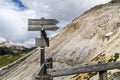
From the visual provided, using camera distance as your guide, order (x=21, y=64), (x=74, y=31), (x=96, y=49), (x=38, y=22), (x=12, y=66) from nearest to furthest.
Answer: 1. (x=38, y=22)
2. (x=96, y=49)
3. (x=74, y=31)
4. (x=21, y=64)
5. (x=12, y=66)

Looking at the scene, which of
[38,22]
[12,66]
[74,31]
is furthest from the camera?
[12,66]

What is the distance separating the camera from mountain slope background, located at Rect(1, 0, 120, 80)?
115 ft

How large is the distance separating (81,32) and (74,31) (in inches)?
125

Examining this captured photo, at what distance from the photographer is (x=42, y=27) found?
20.6 metres

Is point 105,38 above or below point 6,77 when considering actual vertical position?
above

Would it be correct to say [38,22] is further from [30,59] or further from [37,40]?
[30,59]

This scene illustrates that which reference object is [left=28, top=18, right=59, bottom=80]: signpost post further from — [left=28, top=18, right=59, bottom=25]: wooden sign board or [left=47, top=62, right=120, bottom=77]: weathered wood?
[left=47, top=62, right=120, bottom=77]: weathered wood

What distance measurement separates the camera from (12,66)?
56156 millimetres

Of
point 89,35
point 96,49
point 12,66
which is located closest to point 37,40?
point 96,49

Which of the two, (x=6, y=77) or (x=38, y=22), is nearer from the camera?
(x=38, y=22)

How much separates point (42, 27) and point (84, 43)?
2110cm

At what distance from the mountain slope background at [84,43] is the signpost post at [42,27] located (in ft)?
31.0

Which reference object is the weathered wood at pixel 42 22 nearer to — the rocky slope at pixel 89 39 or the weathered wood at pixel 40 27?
the weathered wood at pixel 40 27

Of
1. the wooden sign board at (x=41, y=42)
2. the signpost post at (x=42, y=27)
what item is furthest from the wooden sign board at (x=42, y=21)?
the wooden sign board at (x=41, y=42)
